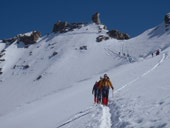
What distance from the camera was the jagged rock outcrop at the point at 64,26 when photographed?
3164 inches

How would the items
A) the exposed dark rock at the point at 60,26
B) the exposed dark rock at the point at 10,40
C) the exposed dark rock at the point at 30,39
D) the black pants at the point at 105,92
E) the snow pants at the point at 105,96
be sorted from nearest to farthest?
the snow pants at the point at 105,96, the black pants at the point at 105,92, the exposed dark rock at the point at 30,39, the exposed dark rock at the point at 60,26, the exposed dark rock at the point at 10,40

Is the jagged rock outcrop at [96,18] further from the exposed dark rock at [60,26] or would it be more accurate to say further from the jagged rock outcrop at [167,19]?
the jagged rock outcrop at [167,19]

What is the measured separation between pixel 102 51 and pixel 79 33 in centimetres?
2196

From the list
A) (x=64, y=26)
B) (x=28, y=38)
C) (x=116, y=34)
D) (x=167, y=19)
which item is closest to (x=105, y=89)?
(x=167, y=19)

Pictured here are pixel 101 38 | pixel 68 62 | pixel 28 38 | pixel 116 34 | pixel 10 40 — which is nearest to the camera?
pixel 68 62

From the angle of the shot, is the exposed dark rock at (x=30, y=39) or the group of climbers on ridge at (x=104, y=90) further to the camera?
the exposed dark rock at (x=30, y=39)

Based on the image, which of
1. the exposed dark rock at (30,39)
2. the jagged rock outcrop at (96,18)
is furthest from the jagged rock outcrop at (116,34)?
the exposed dark rock at (30,39)

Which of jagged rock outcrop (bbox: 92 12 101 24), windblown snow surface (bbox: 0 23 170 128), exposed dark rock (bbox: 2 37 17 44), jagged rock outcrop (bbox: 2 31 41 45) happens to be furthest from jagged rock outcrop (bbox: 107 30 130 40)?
exposed dark rock (bbox: 2 37 17 44)

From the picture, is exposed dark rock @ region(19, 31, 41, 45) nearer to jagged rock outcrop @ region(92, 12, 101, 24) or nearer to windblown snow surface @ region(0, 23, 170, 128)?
windblown snow surface @ region(0, 23, 170, 128)

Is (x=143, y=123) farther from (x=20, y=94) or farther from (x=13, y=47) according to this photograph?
(x=13, y=47)

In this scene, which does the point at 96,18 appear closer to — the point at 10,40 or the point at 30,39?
the point at 30,39

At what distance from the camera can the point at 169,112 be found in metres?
5.44

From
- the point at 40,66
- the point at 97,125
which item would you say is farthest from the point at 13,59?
the point at 97,125

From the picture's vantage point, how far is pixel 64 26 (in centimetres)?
8494
